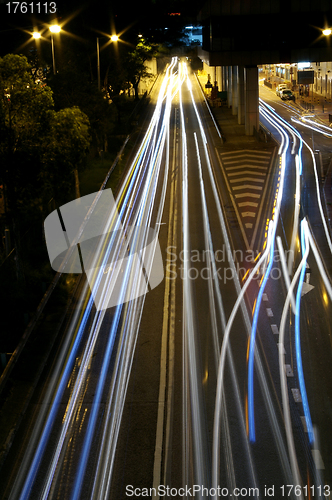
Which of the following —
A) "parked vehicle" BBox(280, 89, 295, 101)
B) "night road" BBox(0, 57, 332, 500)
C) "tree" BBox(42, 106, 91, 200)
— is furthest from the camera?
Answer: "parked vehicle" BBox(280, 89, 295, 101)

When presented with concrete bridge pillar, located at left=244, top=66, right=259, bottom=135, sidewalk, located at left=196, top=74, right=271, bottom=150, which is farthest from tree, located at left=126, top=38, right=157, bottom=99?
concrete bridge pillar, located at left=244, top=66, right=259, bottom=135

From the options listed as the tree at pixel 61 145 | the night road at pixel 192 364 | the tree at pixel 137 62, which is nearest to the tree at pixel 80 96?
the night road at pixel 192 364

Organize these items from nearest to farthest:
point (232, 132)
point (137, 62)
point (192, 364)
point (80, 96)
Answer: point (192, 364)
point (80, 96)
point (232, 132)
point (137, 62)

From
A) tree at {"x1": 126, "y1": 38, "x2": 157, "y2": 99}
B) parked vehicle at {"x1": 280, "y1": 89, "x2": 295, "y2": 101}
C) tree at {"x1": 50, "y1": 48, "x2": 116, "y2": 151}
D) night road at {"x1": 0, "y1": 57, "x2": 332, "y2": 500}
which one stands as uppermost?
tree at {"x1": 126, "y1": 38, "x2": 157, "y2": 99}

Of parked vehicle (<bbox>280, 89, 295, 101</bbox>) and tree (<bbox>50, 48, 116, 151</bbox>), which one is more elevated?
parked vehicle (<bbox>280, 89, 295, 101</bbox>)

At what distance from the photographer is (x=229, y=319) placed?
15039mm

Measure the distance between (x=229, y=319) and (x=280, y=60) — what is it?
28.0m

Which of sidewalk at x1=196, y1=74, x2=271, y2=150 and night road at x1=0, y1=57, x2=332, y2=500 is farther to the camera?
sidewalk at x1=196, y1=74, x2=271, y2=150

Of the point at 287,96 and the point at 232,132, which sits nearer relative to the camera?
the point at 232,132

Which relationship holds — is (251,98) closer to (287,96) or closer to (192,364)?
(287,96)

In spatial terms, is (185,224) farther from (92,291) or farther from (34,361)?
(34,361)

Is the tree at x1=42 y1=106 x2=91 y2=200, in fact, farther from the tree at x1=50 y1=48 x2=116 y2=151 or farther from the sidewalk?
the sidewalk

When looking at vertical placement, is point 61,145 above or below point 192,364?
above

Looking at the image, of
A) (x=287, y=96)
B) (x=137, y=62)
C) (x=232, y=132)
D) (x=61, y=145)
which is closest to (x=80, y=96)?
(x=61, y=145)
